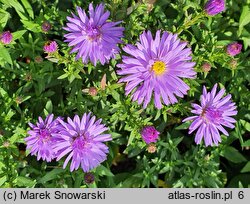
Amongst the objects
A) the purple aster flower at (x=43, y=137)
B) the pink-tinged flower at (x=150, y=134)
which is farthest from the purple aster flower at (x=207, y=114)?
the purple aster flower at (x=43, y=137)

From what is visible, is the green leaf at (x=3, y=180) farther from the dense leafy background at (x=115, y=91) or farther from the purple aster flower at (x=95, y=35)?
the purple aster flower at (x=95, y=35)

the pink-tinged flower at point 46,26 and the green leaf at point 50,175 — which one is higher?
the pink-tinged flower at point 46,26

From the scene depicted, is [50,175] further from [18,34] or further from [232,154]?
[232,154]

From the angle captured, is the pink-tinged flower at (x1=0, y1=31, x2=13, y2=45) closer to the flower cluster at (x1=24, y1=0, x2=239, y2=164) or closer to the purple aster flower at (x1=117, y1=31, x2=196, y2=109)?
the flower cluster at (x1=24, y1=0, x2=239, y2=164)

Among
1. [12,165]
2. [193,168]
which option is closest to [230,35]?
[193,168]

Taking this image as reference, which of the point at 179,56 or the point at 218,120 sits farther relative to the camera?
the point at 218,120
